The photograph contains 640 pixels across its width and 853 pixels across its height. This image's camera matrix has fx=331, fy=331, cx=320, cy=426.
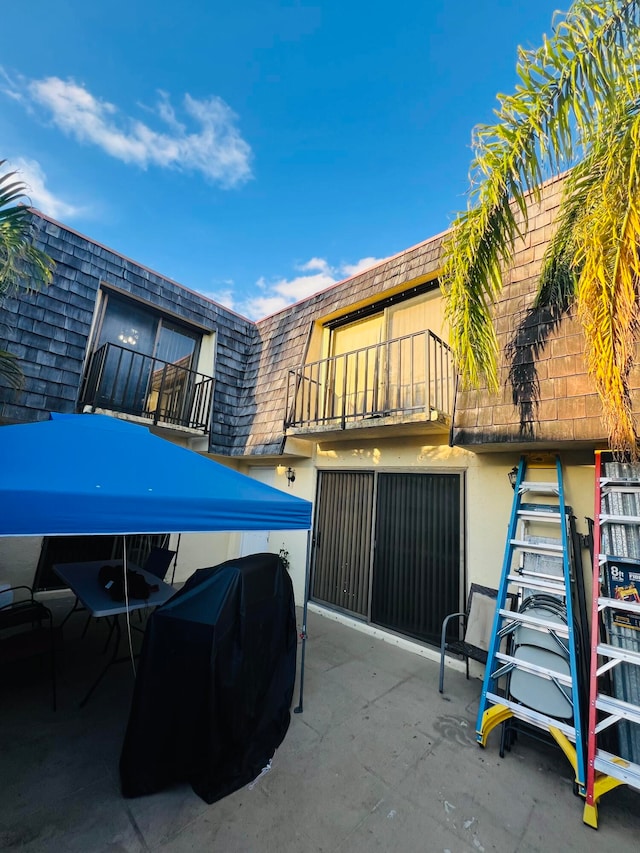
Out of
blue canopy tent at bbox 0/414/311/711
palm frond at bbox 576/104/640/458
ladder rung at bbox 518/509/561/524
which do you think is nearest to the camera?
blue canopy tent at bbox 0/414/311/711

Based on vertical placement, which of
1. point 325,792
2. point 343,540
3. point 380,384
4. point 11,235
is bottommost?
point 325,792

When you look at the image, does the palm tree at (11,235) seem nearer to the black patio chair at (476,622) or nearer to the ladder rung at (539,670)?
the black patio chair at (476,622)

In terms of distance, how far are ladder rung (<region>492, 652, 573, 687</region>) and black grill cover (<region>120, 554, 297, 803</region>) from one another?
189cm

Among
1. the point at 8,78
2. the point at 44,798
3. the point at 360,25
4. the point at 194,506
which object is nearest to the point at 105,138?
the point at 8,78

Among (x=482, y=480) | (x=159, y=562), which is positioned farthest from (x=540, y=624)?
(x=159, y=562)

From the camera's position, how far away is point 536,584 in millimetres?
2830

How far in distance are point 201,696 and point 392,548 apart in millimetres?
3149

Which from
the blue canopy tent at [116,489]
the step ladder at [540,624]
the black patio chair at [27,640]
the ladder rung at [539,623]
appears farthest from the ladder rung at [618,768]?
the black patio chair at [27,640]

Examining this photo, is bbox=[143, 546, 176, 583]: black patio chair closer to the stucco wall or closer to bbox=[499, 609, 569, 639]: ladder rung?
the stucco wall

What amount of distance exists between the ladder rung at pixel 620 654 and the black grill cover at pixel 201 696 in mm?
2373

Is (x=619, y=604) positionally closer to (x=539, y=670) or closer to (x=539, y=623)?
(x=539, y=623)

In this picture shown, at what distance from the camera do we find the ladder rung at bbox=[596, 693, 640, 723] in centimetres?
204

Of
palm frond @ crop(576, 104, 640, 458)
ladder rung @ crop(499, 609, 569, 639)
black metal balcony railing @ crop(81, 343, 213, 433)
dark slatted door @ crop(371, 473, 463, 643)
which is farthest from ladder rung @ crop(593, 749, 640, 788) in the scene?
black metal balcony railing @ crop(81, 343, 213, 433)

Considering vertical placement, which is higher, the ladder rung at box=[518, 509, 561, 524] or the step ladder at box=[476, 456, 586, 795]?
the ladder rung at box=[518, 509, 561, 524]
